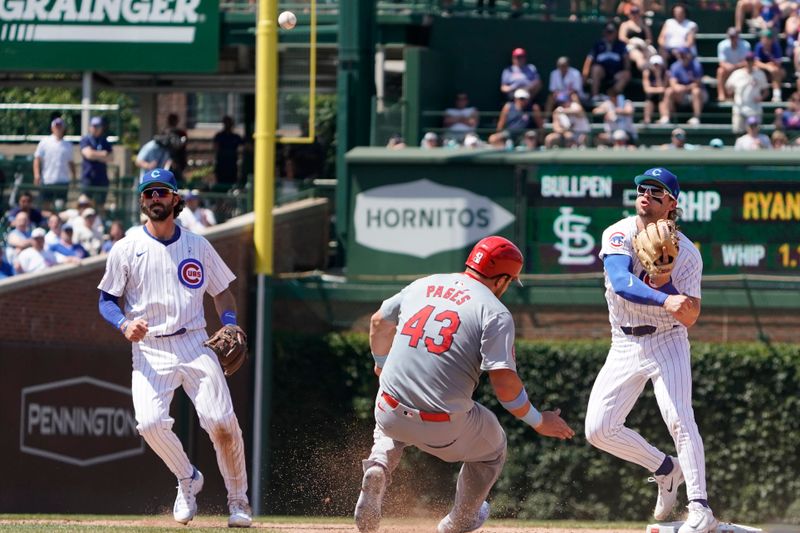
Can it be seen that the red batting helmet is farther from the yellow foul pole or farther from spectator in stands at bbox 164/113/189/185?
spectator in stands at bbox 164/113/189/185

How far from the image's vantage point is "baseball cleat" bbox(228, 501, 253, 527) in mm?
9078

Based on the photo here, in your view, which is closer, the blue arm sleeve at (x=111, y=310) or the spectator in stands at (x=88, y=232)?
the blue arm sleeve at (x=111, y=310)

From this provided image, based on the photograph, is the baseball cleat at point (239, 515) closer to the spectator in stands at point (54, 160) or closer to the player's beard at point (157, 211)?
the player's beard at point (157, 211)

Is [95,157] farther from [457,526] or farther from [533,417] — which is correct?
[533,417]

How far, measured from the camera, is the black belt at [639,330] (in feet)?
28.3

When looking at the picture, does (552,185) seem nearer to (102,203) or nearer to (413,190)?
(413,190)

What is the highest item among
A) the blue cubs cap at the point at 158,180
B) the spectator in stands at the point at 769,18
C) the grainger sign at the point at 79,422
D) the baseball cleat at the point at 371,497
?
the spectator in stands at the point at 769,18

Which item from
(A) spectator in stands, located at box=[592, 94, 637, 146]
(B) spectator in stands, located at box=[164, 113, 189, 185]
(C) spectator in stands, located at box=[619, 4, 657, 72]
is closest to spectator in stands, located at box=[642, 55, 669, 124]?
(C) spectator in stands, located at box=[619, 4, 657, 72]

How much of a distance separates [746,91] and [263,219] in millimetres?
6732

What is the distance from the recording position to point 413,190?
1914cm

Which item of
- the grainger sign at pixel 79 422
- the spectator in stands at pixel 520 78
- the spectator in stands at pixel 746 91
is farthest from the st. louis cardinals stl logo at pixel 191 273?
the spectator in stands at pixel 520 78

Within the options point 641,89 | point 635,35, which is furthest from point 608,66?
point 635,35

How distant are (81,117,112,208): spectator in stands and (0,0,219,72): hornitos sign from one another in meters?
2.23

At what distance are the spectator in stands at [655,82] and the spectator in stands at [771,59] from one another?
126cm
